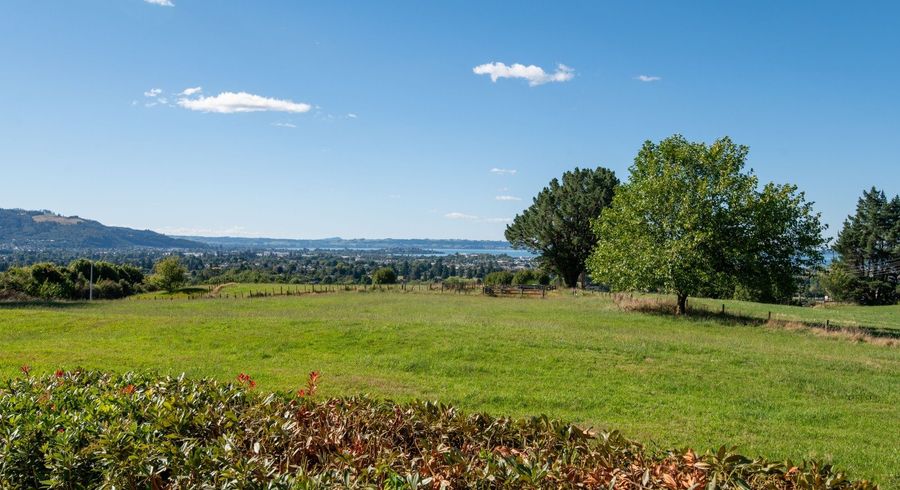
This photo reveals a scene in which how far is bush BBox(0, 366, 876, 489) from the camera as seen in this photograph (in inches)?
157

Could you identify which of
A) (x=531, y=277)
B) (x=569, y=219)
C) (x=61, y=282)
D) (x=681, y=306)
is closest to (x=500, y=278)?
(x=531, y=277)

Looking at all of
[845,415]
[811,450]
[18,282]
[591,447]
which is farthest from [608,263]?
[18,282]

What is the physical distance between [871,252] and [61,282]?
3688 inches

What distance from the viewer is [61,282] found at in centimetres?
5594

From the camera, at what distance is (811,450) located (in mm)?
7996

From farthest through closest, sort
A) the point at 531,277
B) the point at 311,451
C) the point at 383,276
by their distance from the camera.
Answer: the point at 383,276 < the point at 531,277 < the point at 311,451

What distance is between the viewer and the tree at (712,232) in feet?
94.2

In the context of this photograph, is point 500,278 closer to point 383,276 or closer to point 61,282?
point 383,276

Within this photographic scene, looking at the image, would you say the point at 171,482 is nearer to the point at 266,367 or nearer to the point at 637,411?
the point at 637,411

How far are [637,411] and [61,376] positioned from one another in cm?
865

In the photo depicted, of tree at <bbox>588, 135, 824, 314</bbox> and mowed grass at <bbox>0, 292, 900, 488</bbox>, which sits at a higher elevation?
tree at <bbox>588, 135, 824, 314</bbox>

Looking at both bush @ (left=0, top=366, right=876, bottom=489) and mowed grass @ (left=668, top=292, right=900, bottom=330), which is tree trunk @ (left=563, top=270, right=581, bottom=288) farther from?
bush @ (left=0, top=366, right=876, bottom=489)

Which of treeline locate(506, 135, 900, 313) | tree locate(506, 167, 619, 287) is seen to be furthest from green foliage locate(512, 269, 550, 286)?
treeline locate(506, 135, 900, 313)

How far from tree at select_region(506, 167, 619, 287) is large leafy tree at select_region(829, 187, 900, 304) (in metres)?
38.4
